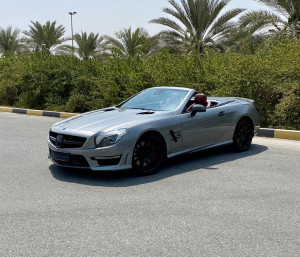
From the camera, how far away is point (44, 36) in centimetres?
3906

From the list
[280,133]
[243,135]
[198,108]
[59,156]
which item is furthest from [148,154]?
[280,133]

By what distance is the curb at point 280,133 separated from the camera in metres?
9.99

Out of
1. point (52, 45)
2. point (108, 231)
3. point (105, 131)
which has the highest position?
point (52, 45)

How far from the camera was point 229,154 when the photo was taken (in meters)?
8.18

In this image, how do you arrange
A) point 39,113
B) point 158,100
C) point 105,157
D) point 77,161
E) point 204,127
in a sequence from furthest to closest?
point 39,113, point 158,100, point 204,127, point 77,161, point 105,157

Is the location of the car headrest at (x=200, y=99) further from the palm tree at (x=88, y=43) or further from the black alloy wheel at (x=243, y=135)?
the palm tree at (x=88, y=43)

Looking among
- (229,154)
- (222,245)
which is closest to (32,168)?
(229,154)

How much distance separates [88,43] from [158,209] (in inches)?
1333

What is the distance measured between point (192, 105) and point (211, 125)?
1.58ft

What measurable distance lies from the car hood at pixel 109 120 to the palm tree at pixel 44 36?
1298 inches

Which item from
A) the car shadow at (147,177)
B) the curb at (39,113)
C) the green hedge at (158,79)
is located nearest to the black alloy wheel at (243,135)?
the car shadow at (147,177)

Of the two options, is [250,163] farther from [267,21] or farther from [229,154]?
[267,21]

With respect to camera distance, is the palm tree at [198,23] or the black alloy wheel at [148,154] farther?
the palm tree at [198,23]

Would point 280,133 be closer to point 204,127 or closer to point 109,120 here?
point 204,127
